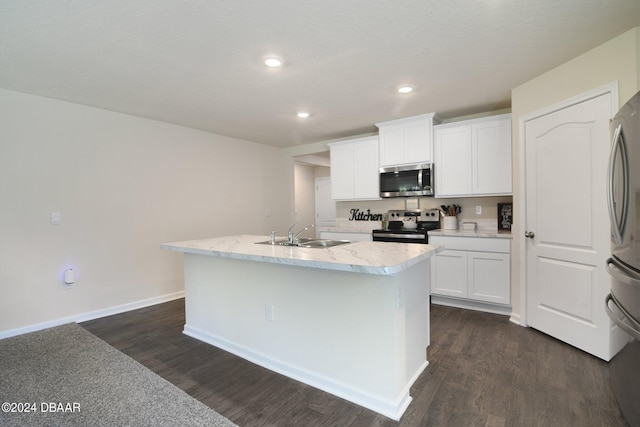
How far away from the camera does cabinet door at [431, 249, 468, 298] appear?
350 centimetres

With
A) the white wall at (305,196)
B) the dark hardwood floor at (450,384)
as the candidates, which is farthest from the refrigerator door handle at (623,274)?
the white wall at (305,196)

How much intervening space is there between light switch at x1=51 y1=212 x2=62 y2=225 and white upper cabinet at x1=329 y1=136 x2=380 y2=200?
3342 mm

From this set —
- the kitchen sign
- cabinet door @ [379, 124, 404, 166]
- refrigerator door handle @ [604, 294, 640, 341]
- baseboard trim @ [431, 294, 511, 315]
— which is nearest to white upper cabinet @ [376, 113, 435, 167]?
cabinet door @ [379, 124, 404, 166]

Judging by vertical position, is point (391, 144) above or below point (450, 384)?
above

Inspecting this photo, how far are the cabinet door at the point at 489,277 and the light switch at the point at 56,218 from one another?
4.35 m

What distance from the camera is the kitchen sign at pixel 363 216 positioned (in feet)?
15.8

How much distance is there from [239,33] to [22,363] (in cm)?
296

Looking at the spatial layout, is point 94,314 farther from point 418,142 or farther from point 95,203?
point 418,142

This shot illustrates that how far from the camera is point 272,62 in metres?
2.45

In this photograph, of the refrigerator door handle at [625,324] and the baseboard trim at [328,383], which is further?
the baseboard trim at [328,383]

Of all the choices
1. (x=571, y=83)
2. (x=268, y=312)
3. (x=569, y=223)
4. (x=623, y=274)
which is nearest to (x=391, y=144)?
(x=571, y=83)

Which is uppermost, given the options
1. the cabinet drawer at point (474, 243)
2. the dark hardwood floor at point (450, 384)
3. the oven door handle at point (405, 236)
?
the oven door handle at point (405, 236)

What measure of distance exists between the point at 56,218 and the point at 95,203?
0.38m

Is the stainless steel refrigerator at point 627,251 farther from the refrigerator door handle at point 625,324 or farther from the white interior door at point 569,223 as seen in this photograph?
the white interior door at point 569,223
